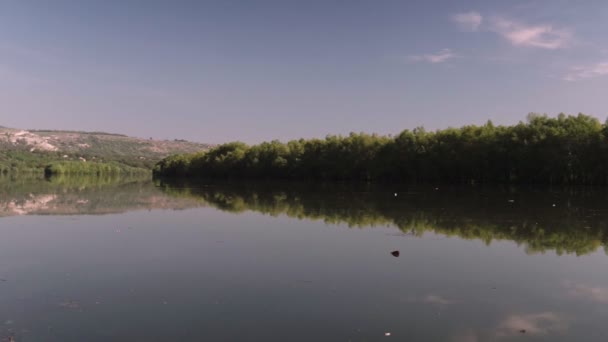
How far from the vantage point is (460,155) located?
8294cm

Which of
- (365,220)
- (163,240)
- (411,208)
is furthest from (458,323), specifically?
(411,208)

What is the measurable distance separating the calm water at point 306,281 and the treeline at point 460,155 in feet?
159

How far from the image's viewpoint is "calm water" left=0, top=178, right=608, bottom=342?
10.3m

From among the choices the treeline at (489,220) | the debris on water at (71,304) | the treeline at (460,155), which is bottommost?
the debris on water at (71,304)

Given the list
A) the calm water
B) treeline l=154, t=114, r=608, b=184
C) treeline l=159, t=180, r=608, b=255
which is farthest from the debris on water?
treeline l=154, t=114, r=608, b=184

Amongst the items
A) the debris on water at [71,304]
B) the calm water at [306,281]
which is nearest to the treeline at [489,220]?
the calm water at [306,281]

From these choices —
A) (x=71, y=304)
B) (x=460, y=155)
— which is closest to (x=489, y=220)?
(x=71, y=304)

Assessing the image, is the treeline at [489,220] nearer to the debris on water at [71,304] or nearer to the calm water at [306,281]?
the calm water at [306,281]

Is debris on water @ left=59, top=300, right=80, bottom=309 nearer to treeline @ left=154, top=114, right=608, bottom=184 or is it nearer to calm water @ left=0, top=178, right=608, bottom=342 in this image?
calm water @ left=0, top=178, right=608, bottom=342

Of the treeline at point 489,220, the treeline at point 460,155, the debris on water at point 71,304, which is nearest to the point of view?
the debris on water at point 71,304

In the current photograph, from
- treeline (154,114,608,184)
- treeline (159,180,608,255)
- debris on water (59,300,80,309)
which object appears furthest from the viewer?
Result: treeline (154,114,608,184)

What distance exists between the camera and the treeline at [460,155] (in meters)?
71.2

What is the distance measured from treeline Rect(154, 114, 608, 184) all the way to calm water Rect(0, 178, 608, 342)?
159 ft

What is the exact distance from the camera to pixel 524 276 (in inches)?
602
